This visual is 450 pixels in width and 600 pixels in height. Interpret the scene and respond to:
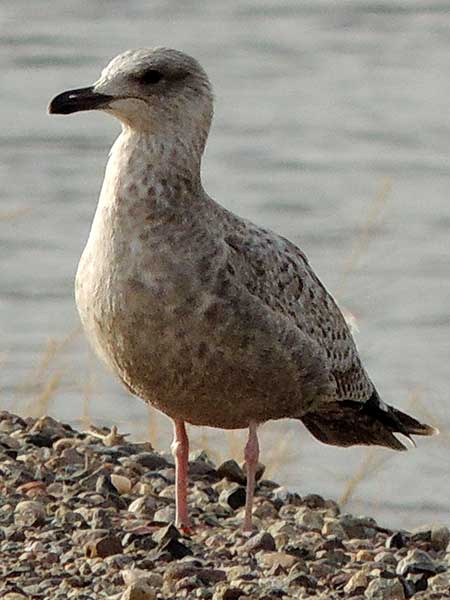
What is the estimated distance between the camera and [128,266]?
7012 millimetres

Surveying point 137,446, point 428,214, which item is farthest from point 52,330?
point 137,446

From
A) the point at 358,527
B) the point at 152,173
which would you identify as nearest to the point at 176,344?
the point at 152,173

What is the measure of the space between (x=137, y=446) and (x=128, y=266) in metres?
1.95

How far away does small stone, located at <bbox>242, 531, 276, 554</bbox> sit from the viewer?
23.3 ft

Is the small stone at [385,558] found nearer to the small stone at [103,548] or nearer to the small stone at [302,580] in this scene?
the small stone at [302,580]

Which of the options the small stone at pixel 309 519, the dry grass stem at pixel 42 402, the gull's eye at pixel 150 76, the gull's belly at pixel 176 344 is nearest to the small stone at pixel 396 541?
the small stone at pixel 309 519

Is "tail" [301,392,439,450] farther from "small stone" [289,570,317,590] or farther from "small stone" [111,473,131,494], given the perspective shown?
"small stone" [289,570,317,590]

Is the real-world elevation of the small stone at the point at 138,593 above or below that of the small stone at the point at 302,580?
above

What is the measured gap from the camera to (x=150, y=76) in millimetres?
7250

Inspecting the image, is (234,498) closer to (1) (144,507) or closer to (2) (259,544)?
(1) (144,507)

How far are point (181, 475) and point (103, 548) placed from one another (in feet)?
2.48

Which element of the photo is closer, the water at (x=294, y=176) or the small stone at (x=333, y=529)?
the small stone at (x=333, y=529)

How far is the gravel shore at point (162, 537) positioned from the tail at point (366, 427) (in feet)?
0.93

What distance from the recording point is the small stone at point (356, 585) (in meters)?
6.67
